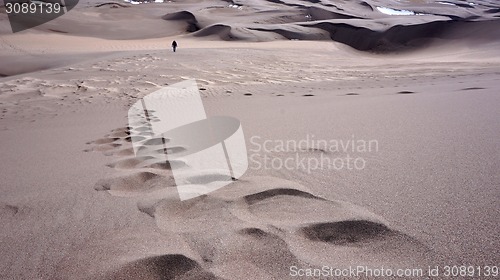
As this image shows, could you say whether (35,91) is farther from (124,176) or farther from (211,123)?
(124,176)

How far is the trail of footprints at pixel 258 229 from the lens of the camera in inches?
38.4

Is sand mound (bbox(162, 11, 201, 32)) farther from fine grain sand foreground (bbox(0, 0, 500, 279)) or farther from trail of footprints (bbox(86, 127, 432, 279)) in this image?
trail of footprints (bbox(86, 127, 432, 279))

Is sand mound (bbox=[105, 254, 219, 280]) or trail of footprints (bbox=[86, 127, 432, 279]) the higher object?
trail of footprints (bbox=[86, 127, 432, 279])

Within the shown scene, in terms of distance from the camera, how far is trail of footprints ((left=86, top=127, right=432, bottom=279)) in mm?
976

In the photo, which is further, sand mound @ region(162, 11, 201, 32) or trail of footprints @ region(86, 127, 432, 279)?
sand mound @ region(162, 11, 201, 32)

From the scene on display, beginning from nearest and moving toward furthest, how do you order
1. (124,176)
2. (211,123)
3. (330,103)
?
(124,176) → (211,123) → (330,103)

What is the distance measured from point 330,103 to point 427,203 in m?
2.35

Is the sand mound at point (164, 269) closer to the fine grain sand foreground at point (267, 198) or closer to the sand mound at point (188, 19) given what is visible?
the fine grain sand foreground at point (267, 198)

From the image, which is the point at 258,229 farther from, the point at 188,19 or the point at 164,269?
the point at 188,19

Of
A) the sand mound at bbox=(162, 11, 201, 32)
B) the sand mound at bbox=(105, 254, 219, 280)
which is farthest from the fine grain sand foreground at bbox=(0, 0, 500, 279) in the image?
the sand mound at bbox=(162, 11, 201, 32)

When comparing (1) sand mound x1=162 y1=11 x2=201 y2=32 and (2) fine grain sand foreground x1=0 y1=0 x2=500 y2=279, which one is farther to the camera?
(1) sand mound x1=162 y1=11 x2=201 y2=32

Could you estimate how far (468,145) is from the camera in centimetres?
184

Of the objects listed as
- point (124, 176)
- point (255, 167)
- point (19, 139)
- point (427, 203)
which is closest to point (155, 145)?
point (124, 176)

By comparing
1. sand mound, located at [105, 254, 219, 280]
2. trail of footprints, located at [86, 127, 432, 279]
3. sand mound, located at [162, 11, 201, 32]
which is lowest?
sand mound, located at [105, 254, 219, 280]
